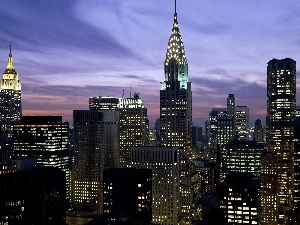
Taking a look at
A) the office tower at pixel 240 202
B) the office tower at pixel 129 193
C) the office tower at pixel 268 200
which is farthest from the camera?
the office tower at pixel 268 200

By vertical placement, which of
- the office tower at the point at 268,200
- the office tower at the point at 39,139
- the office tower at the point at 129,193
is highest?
the office tower at the point at 39,139

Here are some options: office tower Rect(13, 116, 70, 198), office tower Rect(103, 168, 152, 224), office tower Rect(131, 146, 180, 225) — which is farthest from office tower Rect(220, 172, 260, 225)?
office tower Rect(13, 116, 70, 198)

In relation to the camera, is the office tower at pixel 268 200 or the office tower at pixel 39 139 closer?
the office tower at pixel 268 200

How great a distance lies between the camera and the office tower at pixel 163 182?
6781 inches

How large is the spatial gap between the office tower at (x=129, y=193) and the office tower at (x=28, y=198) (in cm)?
3038

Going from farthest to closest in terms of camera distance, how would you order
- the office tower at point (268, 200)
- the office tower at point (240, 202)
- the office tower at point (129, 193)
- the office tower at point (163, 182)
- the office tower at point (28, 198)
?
the office tower at point (268, 200) < the office tower at point (163, 182) < the office tower at point (240, 202) < the office tower at point (129, 193) < the office tower at point (28, 198)

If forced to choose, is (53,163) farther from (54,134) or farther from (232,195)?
(232,195)

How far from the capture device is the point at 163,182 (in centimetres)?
17338

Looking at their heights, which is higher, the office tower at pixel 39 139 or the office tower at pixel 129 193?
the office tower at pixel 39 139

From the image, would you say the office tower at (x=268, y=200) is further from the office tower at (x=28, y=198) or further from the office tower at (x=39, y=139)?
the office tower at (x=28, y=198)

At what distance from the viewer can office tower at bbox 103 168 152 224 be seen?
13450cm

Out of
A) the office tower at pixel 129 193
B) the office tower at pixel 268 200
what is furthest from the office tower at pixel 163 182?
the office tower at pixel 129 193

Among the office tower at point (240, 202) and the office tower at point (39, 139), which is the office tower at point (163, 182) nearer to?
the office tower at point (240, 202)

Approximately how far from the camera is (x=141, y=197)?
136 m
